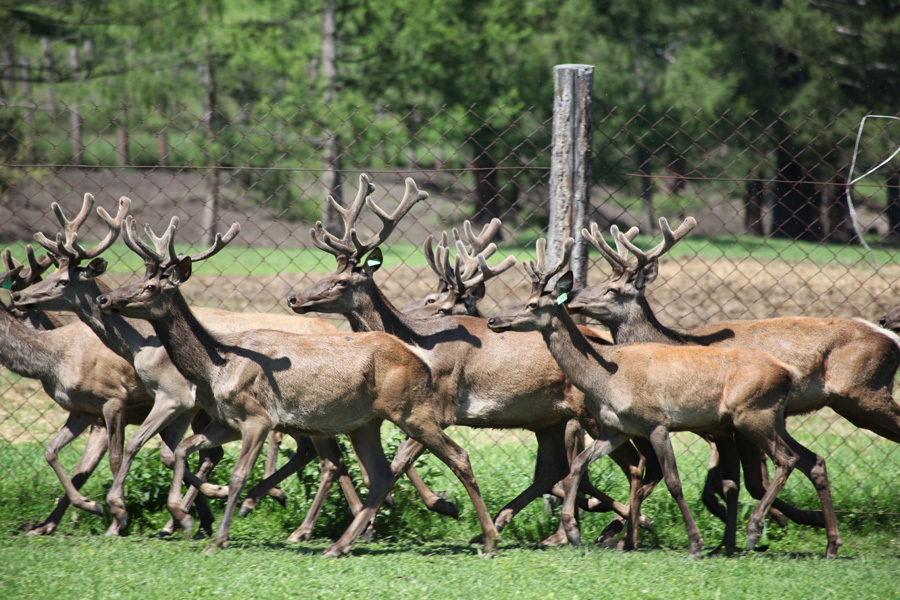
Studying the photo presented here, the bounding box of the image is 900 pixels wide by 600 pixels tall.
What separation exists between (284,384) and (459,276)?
2.03 m

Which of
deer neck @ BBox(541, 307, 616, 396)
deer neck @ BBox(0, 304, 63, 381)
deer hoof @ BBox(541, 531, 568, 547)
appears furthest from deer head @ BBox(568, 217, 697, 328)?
deer neck @ BBox(0, 304, 63, 381)

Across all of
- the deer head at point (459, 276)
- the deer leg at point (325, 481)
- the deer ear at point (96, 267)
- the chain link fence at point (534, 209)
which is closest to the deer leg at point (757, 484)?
the chain link fence at point (534, 209)

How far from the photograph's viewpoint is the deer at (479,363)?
7078 millimetres

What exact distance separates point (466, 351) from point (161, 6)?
22.3m

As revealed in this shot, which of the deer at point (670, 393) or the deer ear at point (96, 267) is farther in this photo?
the deer ear at point (96, 267)

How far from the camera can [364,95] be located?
28.7 meters

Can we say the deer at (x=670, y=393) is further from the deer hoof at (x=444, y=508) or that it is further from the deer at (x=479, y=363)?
the deer hoof at (x=444, y=508)

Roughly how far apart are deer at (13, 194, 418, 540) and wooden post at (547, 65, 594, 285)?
2.36 meters

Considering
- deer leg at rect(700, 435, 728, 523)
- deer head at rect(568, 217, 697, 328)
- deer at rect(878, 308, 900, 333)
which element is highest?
deer head at rect(568, 217, 697, 328)

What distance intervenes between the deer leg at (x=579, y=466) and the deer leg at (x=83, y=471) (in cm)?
346

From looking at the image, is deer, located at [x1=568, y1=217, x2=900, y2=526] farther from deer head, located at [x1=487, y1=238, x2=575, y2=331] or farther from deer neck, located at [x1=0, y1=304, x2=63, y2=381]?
deer neck, located at [x1=0, y1=304, x2=63, y2=381]

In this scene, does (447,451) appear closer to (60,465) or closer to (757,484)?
(757,484)

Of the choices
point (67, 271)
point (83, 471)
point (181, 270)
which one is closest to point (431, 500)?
point (181, 270)

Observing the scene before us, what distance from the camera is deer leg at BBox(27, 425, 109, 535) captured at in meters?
7.13
